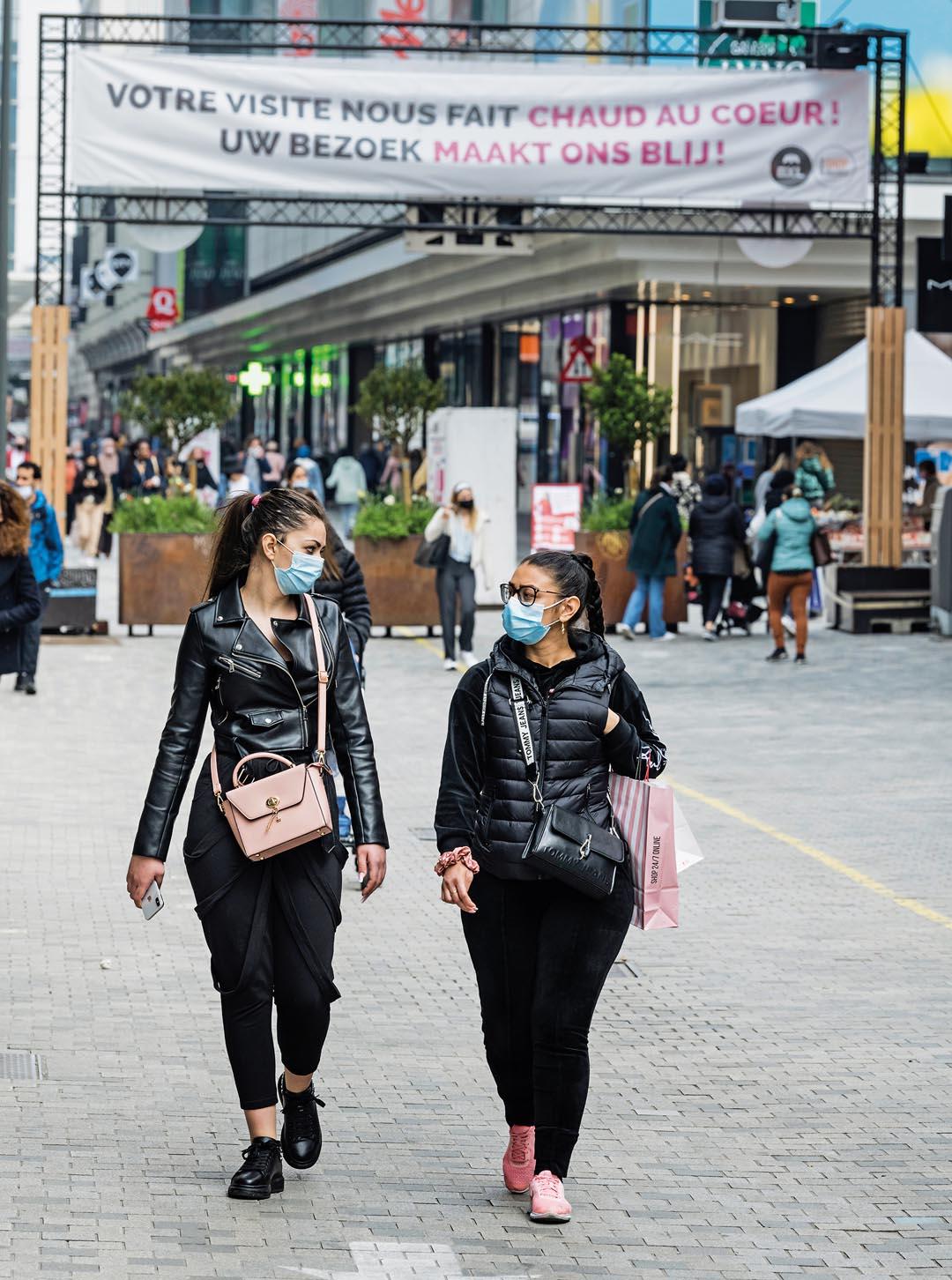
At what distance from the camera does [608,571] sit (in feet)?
75.7

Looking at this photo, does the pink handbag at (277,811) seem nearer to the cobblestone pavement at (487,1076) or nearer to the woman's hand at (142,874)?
the woman's hand at (142,874)

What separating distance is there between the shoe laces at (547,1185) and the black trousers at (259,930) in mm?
650

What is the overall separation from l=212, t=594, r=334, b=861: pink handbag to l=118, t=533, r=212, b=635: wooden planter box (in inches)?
656

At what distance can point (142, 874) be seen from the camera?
5.27 meters

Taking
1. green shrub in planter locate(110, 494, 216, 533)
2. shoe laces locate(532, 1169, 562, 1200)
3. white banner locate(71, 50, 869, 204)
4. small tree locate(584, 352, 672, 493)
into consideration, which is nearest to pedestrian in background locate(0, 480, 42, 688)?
green shrub in planter locate(110, 494, 216, 533)

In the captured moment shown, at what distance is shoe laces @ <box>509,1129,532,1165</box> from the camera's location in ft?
17.5

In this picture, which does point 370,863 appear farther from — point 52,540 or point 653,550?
point 653,550

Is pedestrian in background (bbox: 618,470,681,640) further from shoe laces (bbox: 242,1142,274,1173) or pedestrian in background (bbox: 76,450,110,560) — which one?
shoe laces (bbox: 242,1142,274,1173)

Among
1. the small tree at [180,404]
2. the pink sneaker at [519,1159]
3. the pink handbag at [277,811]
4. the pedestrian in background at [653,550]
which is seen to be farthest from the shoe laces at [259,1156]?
the small tree at [180,404]

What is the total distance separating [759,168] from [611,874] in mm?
19192

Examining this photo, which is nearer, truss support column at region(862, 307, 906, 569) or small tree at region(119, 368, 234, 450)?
truss support column at region(862, 307, 906, 569)

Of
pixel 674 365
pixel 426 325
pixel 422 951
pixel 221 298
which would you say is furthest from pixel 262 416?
pixel 422 951

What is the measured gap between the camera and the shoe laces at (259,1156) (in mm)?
5254

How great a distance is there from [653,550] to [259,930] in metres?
17.2
